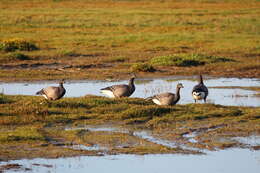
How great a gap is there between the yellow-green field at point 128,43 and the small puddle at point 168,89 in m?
1.07

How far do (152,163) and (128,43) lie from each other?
70.0ft

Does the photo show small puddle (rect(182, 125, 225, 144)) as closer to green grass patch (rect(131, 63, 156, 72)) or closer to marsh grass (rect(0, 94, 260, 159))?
marsh grass (rect(0, 94, 260, 159))

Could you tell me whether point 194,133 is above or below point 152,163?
above

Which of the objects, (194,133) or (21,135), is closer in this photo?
(21,135)

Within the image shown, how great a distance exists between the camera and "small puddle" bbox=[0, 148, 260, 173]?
380 inches

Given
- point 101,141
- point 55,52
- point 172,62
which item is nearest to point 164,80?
point 172,62

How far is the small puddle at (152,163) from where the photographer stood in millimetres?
9648

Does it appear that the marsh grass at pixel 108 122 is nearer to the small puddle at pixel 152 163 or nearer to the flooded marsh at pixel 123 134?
the flooded marsh at pixel 123 134

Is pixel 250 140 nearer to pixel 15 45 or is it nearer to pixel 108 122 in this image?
pixel 108 122

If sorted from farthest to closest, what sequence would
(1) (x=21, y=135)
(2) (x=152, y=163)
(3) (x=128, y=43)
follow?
(3) (x=128, y=43), (1) (x=21, y=135), (2) (x=152, y=163)

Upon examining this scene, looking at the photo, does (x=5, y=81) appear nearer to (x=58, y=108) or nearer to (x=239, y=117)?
(x=58, y=108)

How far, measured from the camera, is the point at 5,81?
20.2 m

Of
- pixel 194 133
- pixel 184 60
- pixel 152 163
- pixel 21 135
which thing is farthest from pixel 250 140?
pixel 184 60

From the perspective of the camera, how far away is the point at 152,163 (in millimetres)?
10047
